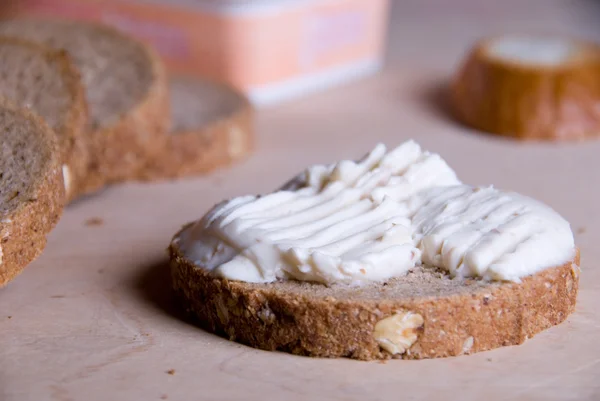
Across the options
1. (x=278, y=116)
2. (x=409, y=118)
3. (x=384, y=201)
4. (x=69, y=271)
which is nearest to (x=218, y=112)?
(x=278, y=116)

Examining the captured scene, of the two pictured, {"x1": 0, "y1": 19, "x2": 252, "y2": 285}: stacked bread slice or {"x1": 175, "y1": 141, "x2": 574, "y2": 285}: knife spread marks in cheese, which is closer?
{"x1": 175, "y1": 141, "x2": 574, "y2": 285}: knife spread marks in cheese

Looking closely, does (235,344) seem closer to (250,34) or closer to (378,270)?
(378,270)

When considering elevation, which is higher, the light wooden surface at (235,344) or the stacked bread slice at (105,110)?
the stacked bread slice at (105,110)

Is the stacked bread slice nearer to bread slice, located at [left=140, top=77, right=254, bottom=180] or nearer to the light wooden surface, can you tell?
bread slice, located at [left=140, top=77, right=254, bottom=180]

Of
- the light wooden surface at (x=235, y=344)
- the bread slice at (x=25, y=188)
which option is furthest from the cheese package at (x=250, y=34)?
the bread slice at (x=25, y=188)

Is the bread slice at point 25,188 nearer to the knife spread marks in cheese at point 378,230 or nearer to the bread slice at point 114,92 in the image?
the knife spread marks in cheese at point 378,230

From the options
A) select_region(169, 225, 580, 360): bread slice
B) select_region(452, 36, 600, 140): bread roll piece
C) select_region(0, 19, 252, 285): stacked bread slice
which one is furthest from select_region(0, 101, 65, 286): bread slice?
select_region(452, 36, 600, 140): bread roll piece

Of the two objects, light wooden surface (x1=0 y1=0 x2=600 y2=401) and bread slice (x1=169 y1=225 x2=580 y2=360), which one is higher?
bread slice (x1=169 y1=225 x2=580 y2=360)
